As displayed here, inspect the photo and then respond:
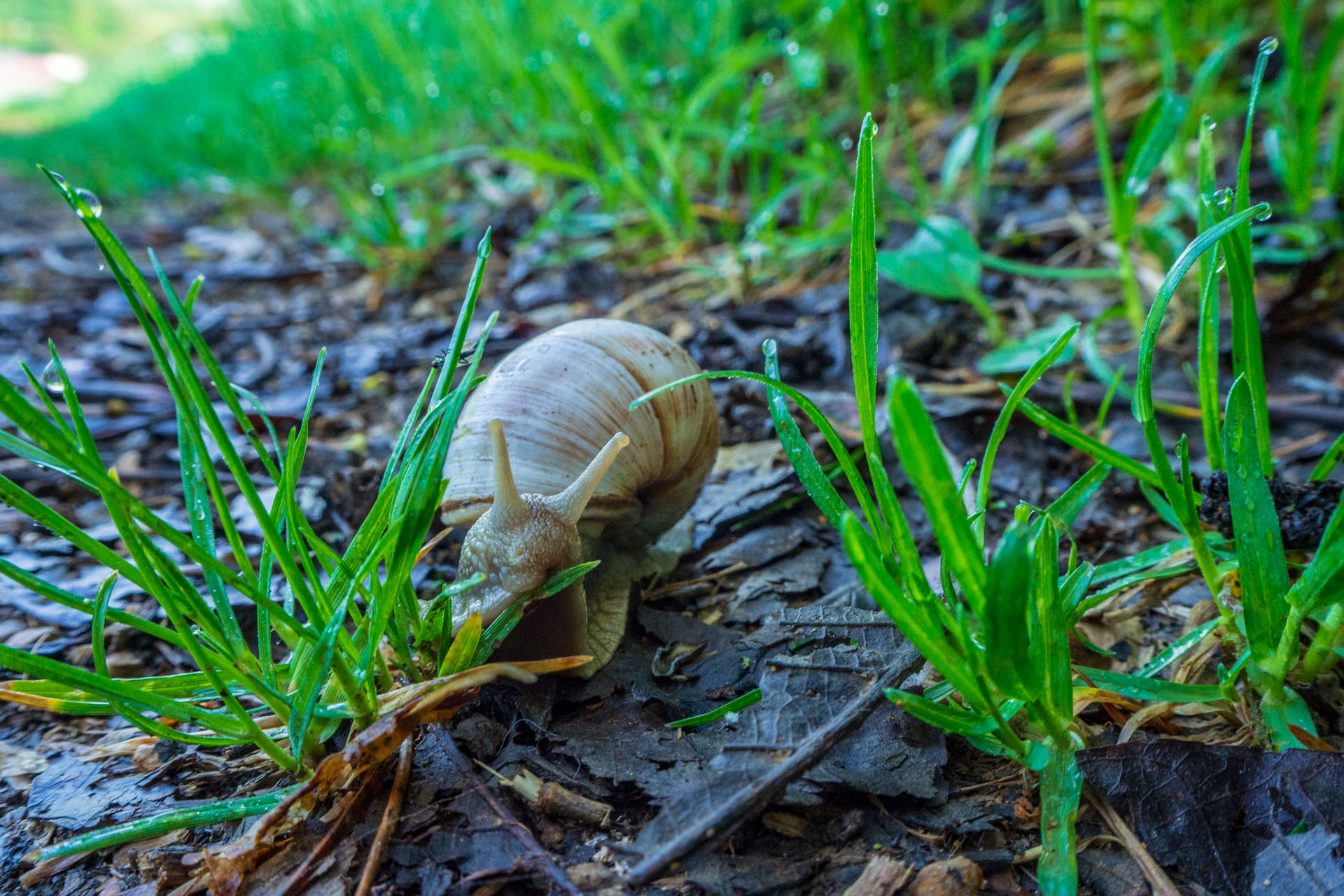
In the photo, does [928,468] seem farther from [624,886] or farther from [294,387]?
[294,387]

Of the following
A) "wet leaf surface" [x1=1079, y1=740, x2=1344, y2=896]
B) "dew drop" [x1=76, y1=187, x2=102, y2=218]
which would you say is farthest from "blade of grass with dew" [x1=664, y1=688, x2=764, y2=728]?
"dew drop" [x1=76, y1=187, x2=102, y2=218]

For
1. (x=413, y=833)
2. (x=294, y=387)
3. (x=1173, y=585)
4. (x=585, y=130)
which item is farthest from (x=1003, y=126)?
(x=413, y=833)

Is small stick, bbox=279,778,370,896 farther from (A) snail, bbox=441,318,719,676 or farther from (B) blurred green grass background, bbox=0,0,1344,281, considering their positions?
(B) blurred green grass background, bbox=0,0,1344,281

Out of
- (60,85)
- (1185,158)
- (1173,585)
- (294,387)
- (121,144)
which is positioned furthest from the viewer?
(60,85)

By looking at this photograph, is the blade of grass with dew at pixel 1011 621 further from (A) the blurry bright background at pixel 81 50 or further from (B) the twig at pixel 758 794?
(A) the blurry bright background at pixel 81 50

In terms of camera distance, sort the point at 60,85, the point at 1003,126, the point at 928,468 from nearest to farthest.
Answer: the point at 928,468, the point at 1003,126, the point at 60,85

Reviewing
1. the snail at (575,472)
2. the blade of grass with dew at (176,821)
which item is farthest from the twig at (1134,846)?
the blade of grass with dew at (176,821)

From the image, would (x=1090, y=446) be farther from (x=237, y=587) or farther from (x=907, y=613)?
(x=237, y=587)
